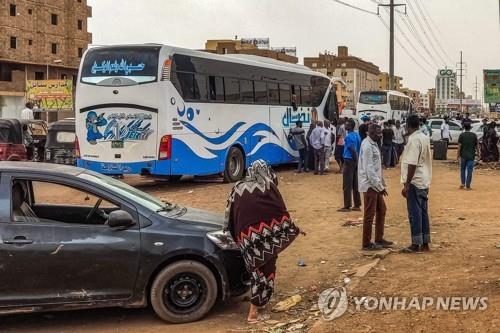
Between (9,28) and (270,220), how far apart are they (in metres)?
55.1

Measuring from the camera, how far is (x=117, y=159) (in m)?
14.7

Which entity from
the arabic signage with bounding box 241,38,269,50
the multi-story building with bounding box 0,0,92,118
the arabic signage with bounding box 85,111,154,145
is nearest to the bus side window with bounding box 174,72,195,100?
the arabic signage with bounding box 85,111,154,145

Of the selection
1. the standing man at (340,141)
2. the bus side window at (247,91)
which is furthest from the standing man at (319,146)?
the bus side window at (247,91)

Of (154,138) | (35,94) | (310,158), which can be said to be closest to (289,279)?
(154,138)

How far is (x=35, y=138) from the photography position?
21.4 m

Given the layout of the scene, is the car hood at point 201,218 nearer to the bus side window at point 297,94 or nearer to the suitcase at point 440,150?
the bus side window at point 297,94

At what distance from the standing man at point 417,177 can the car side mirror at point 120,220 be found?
3879 mm

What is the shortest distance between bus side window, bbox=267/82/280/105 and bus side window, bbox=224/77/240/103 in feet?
7.49

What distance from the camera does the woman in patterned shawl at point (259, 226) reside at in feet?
18.3

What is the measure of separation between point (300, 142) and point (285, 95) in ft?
6.38

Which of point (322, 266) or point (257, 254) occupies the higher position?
point (257, 254)

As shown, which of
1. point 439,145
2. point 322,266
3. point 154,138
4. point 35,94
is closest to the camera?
point 322,266

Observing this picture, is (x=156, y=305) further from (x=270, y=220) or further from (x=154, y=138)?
(x=154, y=138)

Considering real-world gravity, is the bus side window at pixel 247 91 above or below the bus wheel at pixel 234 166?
above
